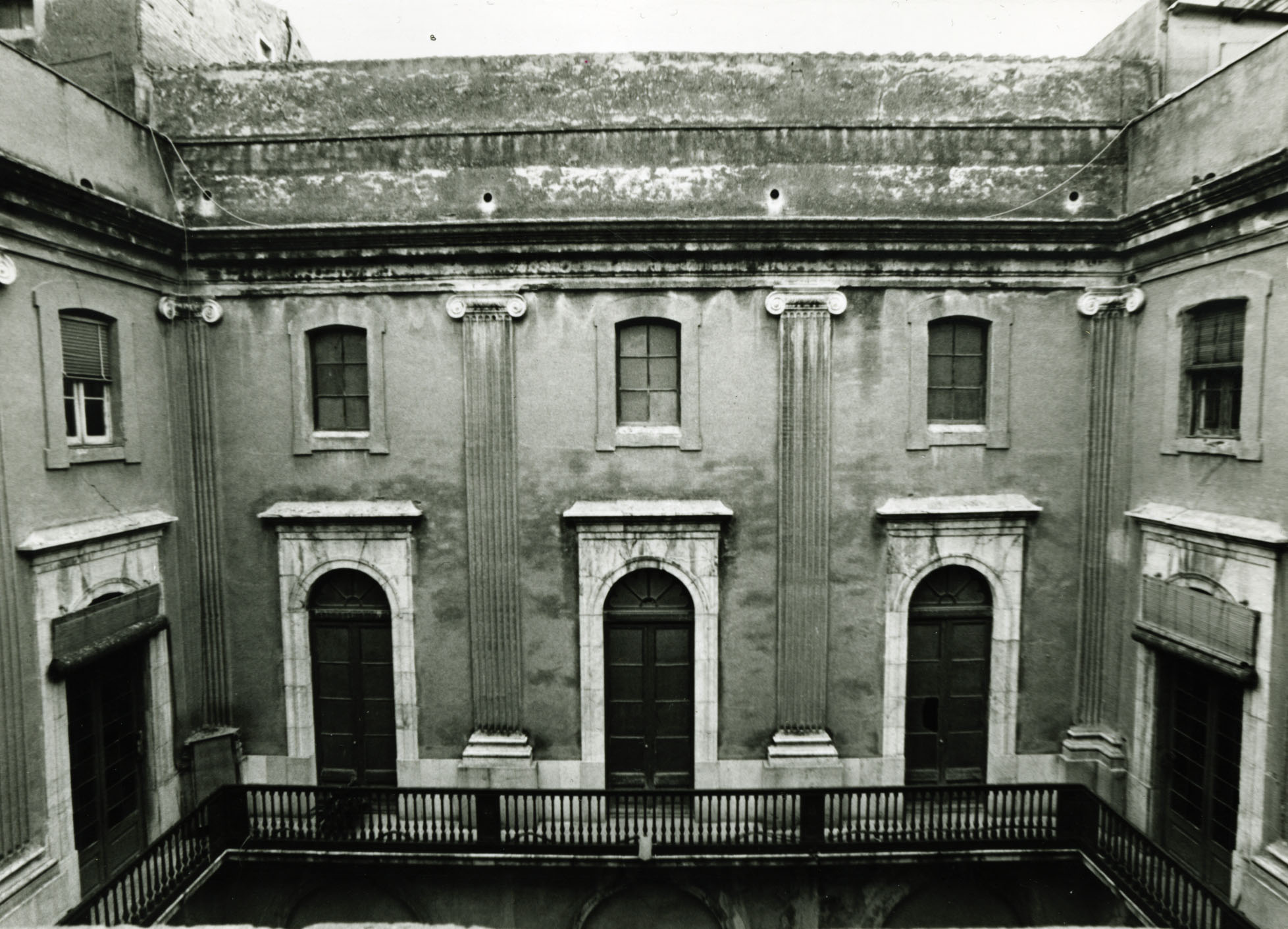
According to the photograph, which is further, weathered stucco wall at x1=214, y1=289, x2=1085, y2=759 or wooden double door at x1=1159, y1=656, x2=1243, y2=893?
weathered stucco wall at x1=214, y1=289, x2=1085, y2=759

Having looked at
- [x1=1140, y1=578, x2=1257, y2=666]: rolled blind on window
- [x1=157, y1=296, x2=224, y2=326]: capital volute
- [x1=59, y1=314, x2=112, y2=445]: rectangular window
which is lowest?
[x1=1140, y1=578, x2=1257, y2=666]: rolled blind on window

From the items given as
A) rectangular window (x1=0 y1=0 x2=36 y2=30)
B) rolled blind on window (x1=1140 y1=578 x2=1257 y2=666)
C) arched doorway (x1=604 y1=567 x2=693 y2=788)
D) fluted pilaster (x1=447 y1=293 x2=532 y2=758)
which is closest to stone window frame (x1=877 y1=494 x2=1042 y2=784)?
rolled blind on window (x1=1140 y1=578 x2=1257 y2=666)

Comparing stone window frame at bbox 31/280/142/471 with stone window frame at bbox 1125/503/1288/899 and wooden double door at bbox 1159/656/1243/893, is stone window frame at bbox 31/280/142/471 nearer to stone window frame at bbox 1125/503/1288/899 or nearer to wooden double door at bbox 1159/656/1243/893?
stone window frame at bbox 1125/503/1288/899

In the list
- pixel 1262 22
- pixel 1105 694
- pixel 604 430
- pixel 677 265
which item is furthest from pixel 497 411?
pixel 1262 22

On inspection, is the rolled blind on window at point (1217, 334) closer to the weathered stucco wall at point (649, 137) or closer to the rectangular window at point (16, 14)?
the weathered stucco wall at point (649, 137)

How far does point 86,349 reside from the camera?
28.6 ft

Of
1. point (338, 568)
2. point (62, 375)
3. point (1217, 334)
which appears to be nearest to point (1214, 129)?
point (1217, 334)

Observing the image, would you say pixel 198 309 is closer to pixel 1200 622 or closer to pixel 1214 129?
pixel 1214 129

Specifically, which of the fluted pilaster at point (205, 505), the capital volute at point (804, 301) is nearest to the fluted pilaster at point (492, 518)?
the capital volute at point (804, 301)

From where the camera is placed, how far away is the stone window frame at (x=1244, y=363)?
7961mm

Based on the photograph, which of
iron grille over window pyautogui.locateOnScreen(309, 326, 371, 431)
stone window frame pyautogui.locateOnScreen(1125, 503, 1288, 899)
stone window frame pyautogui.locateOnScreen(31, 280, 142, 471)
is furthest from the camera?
iron grille over window pyautogui.locateOnScreen(309, 326, 371, 431)

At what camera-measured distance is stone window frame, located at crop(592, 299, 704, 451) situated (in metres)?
9.88

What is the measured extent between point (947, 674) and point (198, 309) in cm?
1239

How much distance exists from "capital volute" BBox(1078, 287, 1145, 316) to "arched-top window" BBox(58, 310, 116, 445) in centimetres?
1346
